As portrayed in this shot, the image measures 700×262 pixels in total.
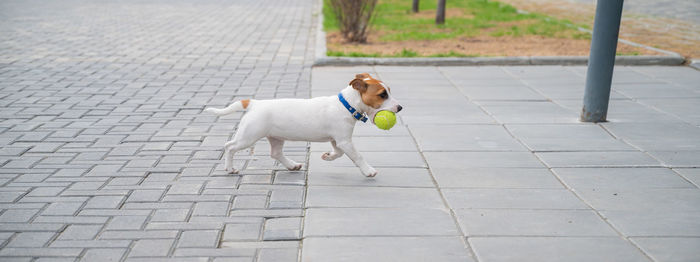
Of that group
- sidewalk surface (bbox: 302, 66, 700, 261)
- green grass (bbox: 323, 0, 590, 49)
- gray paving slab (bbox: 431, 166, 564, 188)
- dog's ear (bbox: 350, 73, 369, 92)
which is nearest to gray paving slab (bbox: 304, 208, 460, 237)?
sidewalk surface (bbox: 302, 66, 700, 261)

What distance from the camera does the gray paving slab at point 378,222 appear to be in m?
3.76

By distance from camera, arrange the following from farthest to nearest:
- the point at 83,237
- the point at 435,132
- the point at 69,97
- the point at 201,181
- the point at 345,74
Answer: the point at 345,74 < the point at 69,97 < the point at 435,132 < the point at 201,181 < the point at 83,237

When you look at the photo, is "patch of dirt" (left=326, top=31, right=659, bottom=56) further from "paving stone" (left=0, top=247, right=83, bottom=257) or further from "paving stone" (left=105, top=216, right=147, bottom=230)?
"paving stone" (left=0, top=247, right=83, bottom=257)

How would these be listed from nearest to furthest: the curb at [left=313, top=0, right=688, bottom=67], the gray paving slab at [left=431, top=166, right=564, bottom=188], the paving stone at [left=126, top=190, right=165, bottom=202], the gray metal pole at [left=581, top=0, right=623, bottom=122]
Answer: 1. the paving stone at [left=126, top=190, right=165, bottom=202]
2. the gray paving slab at [left=431, top=166, right=564, bottom=188]
3. the gray metal pole at [left=581, top=0, right=623, bottom=122]
4. the curb at [left=313, top=0, right=688, bottom=67]

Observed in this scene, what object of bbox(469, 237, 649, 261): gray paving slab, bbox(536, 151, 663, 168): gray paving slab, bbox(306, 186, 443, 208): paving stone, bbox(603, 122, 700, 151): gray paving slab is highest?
bbox(603, 122, 700, 151): gray paving slab

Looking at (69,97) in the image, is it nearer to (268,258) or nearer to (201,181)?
(201,181)

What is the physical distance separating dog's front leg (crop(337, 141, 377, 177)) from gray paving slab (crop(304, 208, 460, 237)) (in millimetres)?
560

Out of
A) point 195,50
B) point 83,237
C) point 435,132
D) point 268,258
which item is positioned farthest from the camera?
point 195,50

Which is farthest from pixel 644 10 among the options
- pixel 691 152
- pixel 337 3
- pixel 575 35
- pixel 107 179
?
pixel 107 179

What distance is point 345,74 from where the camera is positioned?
30.3 ft

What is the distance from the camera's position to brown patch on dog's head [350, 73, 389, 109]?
438 centimetres

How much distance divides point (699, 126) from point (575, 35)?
6899mm

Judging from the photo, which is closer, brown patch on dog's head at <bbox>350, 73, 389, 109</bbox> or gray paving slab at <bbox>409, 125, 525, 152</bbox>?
brown patch on dog's head at <bbox>350, 73, 389, 109</bbox>

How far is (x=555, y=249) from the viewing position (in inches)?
139
